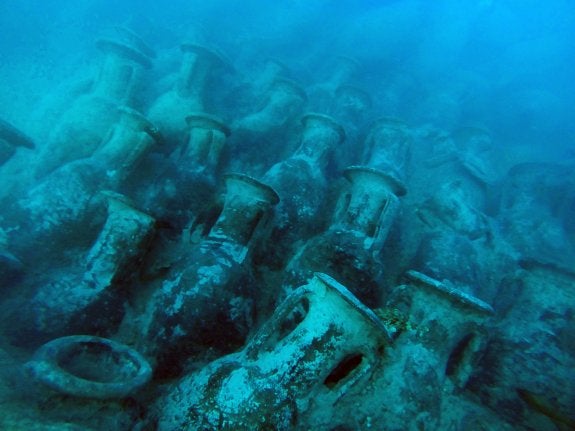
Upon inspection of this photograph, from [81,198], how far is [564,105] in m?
11.9

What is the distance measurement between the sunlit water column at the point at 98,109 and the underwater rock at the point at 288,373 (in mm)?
4579

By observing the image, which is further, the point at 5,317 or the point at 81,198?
the point at 81,198

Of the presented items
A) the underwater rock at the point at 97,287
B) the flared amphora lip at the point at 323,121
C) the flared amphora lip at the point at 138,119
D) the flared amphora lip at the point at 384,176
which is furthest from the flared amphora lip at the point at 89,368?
the flared amphora lip at the point at 323,121

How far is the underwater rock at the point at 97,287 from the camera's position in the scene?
137 inches

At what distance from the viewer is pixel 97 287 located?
12.2 ft

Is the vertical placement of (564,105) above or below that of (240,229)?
above

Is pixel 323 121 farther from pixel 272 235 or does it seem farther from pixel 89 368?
pixel 89 368

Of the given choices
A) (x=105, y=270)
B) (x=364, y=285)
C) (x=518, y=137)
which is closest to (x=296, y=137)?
(x=364, y=285)

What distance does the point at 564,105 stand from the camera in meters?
9.71

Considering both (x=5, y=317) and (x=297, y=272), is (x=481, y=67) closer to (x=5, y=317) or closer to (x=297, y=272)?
(x=297, y=272)

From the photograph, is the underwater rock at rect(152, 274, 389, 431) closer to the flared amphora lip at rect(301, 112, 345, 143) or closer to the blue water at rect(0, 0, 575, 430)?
the blue water at rect(0, 0, 575, 430)

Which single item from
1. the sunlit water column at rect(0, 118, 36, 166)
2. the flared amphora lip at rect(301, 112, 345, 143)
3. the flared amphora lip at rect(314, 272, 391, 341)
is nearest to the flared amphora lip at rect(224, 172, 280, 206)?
the flared amphora lip at rect(314, 272, 391, 341)

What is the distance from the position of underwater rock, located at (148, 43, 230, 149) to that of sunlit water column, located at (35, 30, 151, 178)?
659 millimetres

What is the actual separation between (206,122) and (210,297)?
2.89 m
